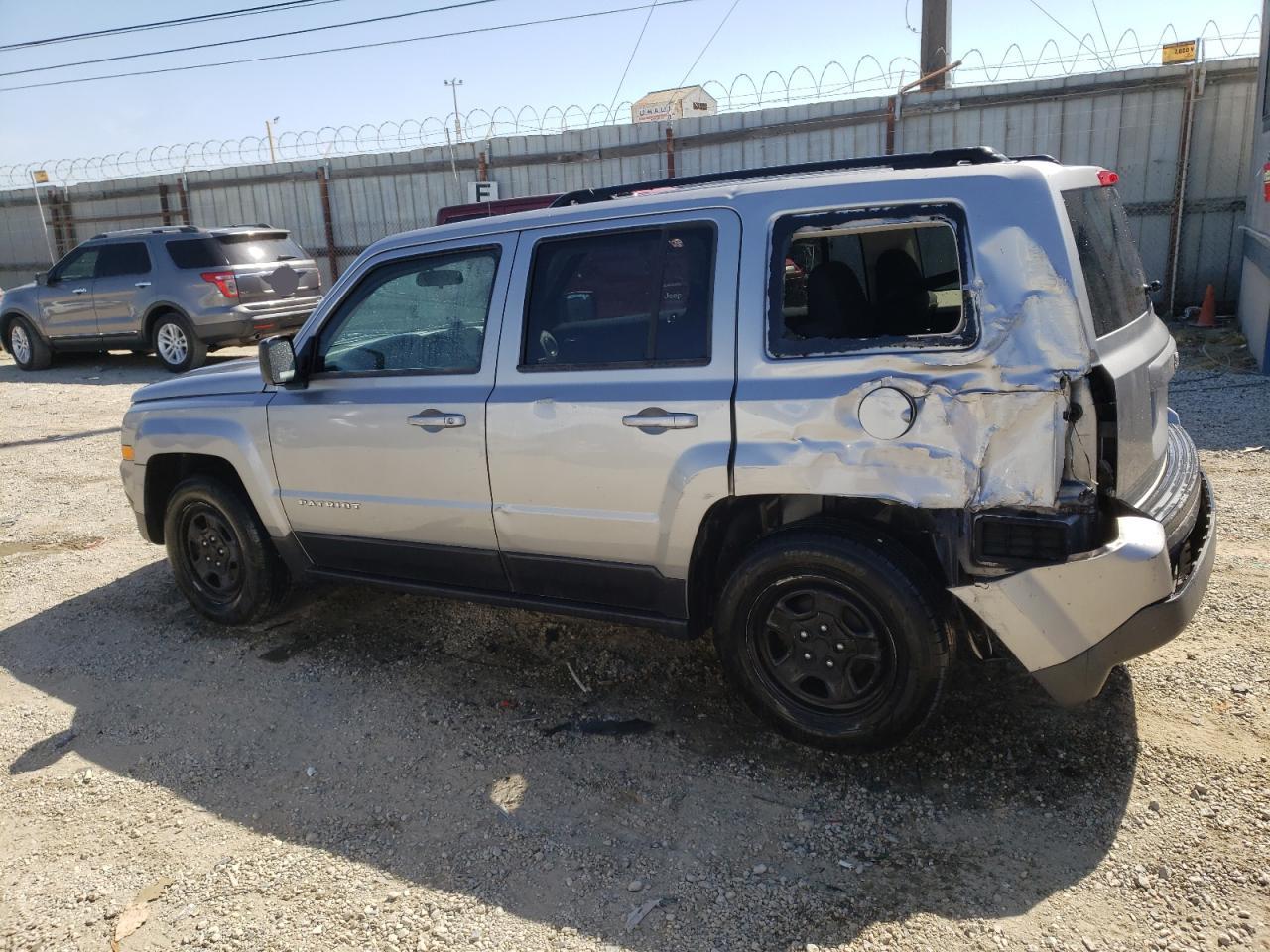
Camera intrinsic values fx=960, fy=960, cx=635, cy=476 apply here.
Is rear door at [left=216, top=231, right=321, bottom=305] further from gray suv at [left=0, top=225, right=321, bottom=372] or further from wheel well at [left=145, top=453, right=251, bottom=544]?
wheel well at [left=145, top=453, right=251, bottom=544]

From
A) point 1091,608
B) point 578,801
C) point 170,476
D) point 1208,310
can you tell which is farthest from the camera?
point 1208,310

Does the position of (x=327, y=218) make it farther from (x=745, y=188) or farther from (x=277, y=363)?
(x=745, y=188)

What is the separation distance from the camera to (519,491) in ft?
12.3

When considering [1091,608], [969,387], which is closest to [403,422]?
[969,387]

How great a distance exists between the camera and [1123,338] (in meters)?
3.18

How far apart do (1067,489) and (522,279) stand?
2.11 metres

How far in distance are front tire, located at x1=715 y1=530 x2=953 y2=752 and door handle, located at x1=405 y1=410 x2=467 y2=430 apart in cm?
126

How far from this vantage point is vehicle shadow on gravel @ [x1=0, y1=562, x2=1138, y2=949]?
Result: 2.79 metres

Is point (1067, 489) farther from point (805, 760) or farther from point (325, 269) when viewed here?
point (325, 269)

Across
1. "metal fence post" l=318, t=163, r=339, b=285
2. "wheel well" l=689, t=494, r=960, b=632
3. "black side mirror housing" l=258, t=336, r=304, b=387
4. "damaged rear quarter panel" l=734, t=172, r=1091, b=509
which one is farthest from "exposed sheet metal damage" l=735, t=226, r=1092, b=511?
"metal fence post" l=318, t=163, r=339, b=285

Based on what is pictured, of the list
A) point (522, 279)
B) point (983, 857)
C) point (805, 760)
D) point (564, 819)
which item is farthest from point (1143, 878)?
point (522, 279)

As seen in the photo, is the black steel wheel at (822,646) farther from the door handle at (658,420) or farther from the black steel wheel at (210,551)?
the black steel wheel at (210,551)

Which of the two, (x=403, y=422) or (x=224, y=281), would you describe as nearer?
(x=403, y=422)

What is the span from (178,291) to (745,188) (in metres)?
11.0
